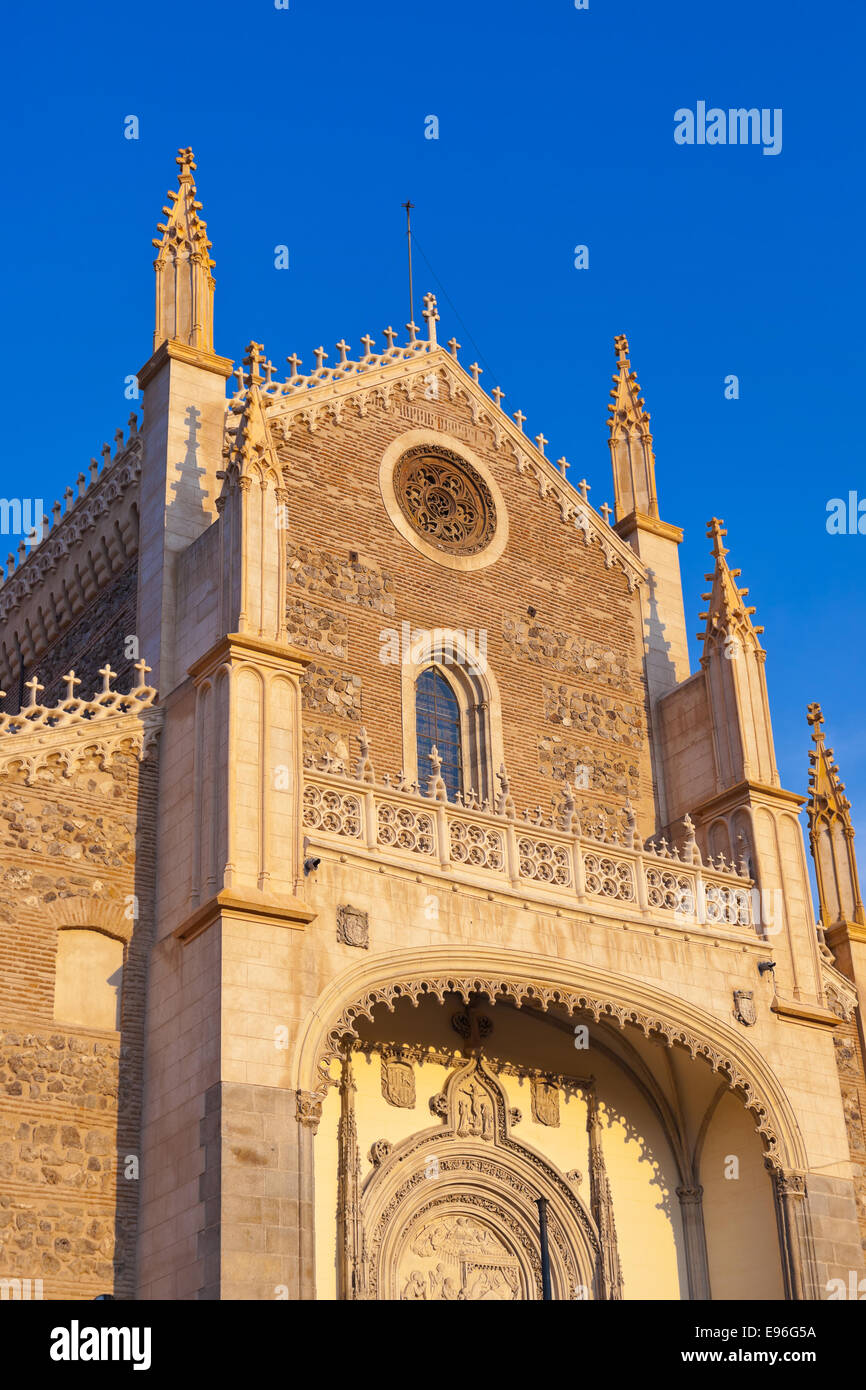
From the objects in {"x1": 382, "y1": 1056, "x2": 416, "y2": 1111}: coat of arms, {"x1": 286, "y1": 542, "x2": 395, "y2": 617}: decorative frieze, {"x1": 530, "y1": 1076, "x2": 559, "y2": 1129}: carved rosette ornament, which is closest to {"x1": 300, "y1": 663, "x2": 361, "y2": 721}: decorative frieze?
{"x1": 286, "y1": 542, "x2": 395, "y2": 617}: decorative frieze

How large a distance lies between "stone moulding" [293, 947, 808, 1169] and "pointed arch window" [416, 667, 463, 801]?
3.65 meters

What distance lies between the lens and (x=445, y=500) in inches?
1069

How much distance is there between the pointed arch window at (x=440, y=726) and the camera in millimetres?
25125

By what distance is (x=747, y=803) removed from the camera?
81.7 feet

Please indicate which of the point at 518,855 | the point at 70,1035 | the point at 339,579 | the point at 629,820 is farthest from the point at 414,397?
the point at 70,1035

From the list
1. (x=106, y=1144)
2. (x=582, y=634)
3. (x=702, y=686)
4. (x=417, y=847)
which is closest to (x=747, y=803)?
(x=702, y=686)

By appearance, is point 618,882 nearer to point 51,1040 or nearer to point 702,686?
point 702,686

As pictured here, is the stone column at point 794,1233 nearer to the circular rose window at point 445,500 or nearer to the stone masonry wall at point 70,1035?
the stone masonry wall at point 70,1035

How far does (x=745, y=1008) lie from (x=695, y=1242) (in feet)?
11.0

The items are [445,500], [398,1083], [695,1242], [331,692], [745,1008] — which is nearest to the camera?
[398,1083]

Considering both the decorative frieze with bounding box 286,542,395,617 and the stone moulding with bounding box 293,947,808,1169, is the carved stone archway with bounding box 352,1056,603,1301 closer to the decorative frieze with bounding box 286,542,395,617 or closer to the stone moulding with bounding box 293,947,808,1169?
the stone moulding with bounding box 293,947,808,1169

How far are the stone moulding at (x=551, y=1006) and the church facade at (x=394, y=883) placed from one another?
0.05m

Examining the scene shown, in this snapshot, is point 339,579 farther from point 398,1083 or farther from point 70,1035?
point 70,1035

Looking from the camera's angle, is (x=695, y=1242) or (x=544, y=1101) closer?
(x=544, y=1101)
